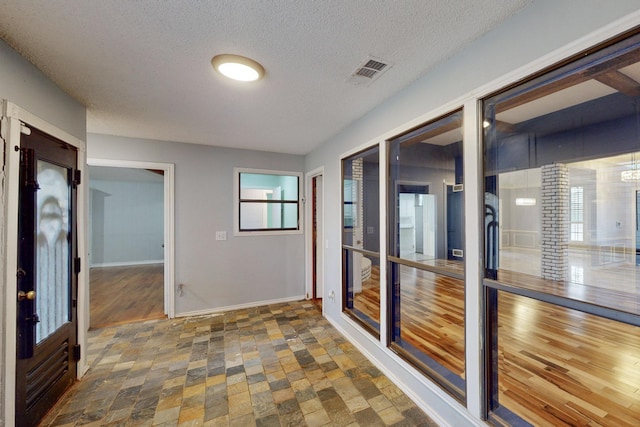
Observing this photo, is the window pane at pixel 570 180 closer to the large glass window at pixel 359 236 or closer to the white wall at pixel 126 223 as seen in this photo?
the large glass window at pixel 359 236

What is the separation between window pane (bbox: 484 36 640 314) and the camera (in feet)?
3.75

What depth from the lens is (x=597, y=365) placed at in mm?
2340

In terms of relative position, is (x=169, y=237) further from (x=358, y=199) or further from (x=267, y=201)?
(x=358, y=199)

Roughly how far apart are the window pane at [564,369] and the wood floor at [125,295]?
4.16 metres

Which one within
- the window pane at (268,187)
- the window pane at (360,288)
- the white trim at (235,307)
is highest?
the window pane at (268,187)

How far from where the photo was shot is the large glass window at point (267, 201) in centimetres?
406

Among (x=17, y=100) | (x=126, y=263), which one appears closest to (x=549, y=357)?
(x=17, y=100)

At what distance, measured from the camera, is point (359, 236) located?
3.11 meters

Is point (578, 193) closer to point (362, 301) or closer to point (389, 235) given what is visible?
point (389, 235)

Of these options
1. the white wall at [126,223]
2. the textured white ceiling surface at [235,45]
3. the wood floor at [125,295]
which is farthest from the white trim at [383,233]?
the white wall at [126,223]

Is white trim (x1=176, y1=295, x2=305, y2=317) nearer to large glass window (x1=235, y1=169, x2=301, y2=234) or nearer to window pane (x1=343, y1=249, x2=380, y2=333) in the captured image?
large glass window (x1=235, y1=169, x2=301, y2=234)

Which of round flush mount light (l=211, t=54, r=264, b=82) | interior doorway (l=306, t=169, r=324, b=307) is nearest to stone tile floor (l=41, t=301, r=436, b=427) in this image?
interior doorway (l=306, t=169, r=324, b=307)

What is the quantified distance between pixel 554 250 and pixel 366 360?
6.23 ft

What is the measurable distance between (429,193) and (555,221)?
159 cm
